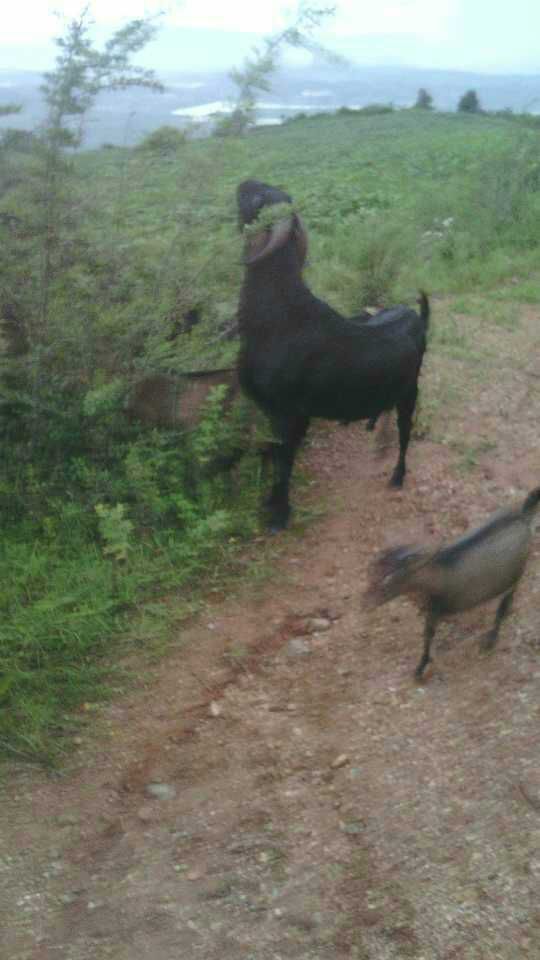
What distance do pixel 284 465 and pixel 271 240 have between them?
1.08m

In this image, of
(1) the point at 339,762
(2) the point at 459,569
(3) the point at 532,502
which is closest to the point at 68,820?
(1) the point at 339,762

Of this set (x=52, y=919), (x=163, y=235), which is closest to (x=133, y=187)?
(x=163, y=235)

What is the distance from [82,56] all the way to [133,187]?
67cm

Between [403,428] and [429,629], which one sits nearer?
[429,629]

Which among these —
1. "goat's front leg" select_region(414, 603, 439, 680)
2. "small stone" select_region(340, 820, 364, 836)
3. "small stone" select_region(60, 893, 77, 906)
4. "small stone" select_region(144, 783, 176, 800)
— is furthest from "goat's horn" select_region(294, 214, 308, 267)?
"small stone" select_region(60, 893, 77, 906)

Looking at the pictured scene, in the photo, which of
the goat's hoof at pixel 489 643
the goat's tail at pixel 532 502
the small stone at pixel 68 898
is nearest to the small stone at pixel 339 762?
the goat's hoof at pixel 489 643

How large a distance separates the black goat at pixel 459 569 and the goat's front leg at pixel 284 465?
1.29m

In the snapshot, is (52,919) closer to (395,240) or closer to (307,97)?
(395,240)

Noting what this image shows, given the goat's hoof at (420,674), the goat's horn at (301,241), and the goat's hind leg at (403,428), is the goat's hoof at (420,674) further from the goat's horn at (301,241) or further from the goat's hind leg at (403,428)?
the goat's horn at (301,241)

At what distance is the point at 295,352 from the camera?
4941 mm

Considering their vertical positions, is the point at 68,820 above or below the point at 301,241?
below

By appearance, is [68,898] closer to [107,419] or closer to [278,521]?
[278,521]

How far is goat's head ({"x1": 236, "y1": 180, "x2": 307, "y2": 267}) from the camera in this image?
507 centimetres

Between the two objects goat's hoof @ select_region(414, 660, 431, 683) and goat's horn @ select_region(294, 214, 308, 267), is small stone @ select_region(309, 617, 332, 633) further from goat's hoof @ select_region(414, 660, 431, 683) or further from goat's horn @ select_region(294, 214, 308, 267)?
goat's horn @ select_region(294, 214, 308, 267)
